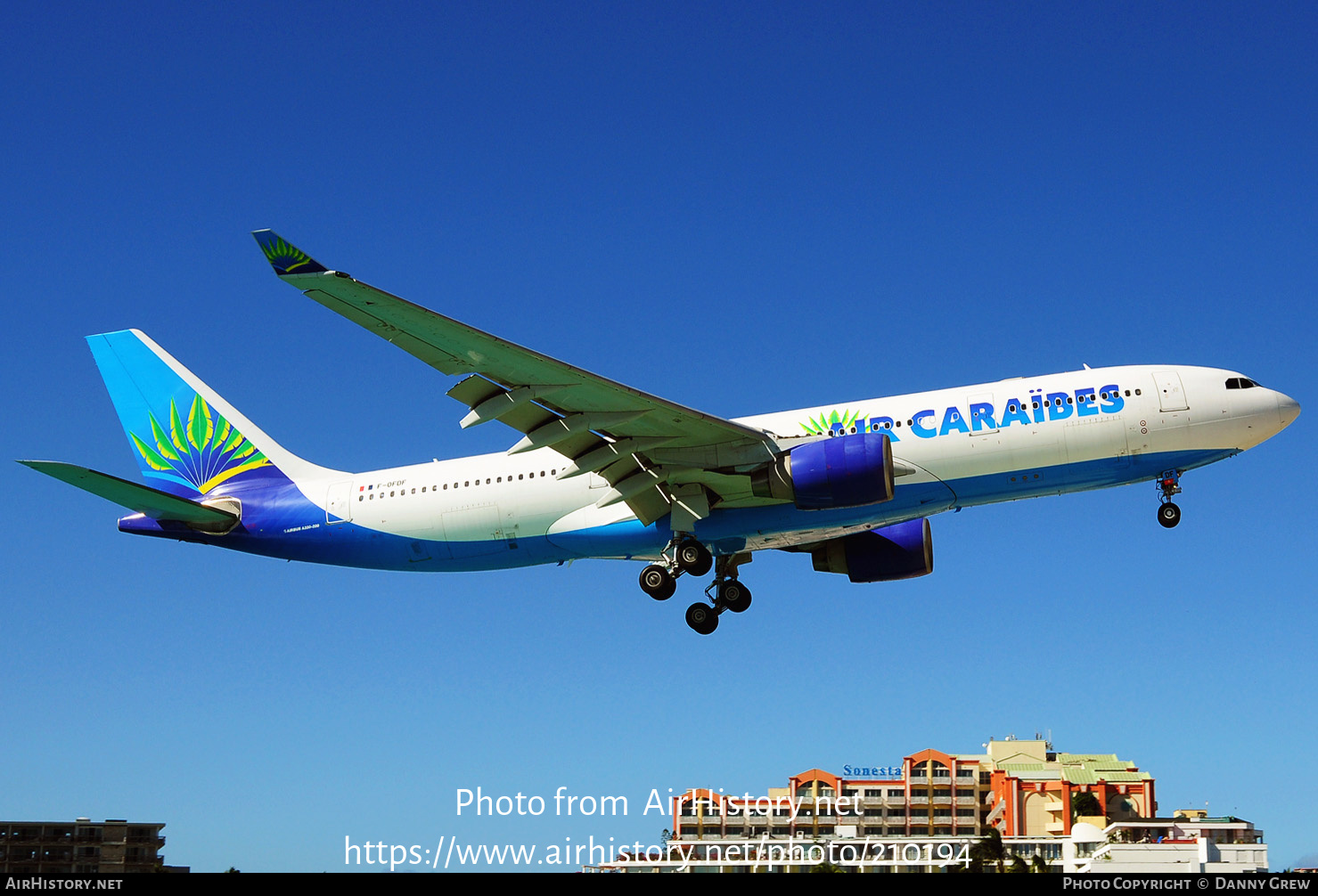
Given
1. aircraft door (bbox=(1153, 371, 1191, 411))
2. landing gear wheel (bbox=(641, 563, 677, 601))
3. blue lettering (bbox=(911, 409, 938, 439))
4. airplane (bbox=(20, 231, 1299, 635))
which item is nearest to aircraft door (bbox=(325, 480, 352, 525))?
airplane (bbox=(20, 231, 1299, 635))

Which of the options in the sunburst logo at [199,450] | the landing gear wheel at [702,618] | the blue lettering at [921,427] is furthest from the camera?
the sunburst logo at [199,450]

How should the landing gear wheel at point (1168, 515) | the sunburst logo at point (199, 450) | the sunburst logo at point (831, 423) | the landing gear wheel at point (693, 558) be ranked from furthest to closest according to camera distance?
1. the sunburst logo at point (199, 450)
2. the landing gear wheel at point (693, 558)
3. the sunburst logo at point (831, 423)
4. the landing gear wheel at point (1168, 515)

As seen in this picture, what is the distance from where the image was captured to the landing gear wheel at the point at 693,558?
31250 millimetres

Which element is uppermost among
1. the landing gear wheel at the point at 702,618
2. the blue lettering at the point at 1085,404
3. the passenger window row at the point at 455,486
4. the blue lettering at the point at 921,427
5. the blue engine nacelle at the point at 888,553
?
the blue lettering at the point at 1085,404

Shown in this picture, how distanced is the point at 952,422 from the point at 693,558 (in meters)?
7.15

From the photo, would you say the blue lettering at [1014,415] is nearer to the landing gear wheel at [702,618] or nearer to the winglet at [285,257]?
the landing gear wheel at [702,618]

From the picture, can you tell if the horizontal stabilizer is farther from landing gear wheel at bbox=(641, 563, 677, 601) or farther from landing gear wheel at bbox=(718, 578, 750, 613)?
landing gear wheel at bbox=(718, 578, 750, 613)

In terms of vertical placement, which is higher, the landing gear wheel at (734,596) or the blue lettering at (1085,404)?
the blue lettering at (1085,404)

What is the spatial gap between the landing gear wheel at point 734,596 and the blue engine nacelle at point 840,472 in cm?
548

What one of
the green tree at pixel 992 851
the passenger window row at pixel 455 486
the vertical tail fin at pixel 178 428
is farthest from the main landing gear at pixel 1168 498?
the green tree at pixel 992 851

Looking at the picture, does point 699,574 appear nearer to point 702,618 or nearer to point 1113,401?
point 702,618

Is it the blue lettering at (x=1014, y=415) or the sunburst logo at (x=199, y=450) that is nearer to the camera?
the blue lettering at (x=1014, y=415)
